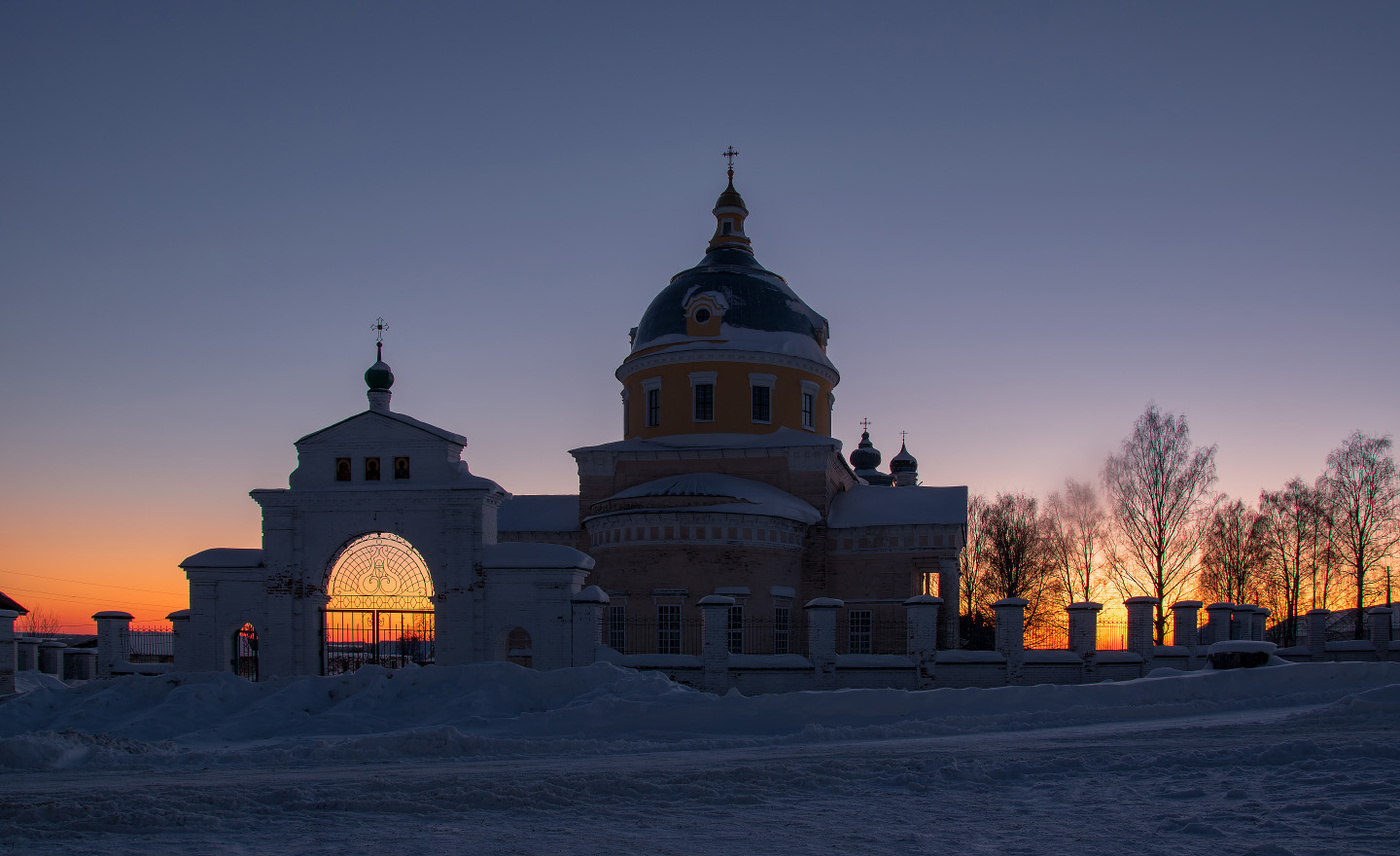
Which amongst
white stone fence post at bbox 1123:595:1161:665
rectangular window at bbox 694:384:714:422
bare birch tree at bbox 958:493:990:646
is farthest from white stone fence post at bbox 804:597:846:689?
bare birch tree at bbox 958:493:990:646

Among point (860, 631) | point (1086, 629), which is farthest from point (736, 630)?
point (1086, 629)

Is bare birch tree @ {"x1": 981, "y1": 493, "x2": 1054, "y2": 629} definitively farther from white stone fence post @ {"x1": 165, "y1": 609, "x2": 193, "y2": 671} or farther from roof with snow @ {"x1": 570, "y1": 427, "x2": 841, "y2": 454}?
white stone fence post @ {"x1": 165, "y1": 609, "x2": 193, "y2": 671}

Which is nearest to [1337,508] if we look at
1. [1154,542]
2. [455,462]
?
[1154,542]

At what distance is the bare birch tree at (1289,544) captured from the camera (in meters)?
30.5

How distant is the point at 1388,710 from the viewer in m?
11.4

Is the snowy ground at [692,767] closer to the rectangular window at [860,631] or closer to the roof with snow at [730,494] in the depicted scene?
the roof with snow at [730,494]

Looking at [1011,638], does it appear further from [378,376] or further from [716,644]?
[378,376]

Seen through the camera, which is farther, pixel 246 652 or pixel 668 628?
pixel 668 628

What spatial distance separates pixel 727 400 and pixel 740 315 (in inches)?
96.8

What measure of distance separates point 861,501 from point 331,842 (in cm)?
2117

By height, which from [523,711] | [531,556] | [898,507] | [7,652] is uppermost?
[898,507]

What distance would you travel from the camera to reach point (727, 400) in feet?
90.7

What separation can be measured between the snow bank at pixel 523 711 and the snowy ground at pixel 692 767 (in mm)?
39

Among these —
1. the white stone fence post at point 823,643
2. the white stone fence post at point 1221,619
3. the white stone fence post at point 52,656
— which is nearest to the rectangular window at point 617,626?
the white stone fence post at point 823,643
